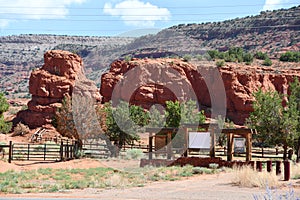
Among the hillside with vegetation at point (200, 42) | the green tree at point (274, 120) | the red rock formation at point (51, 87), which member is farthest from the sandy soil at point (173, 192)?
the hillside with vegetation at point (200, 42)

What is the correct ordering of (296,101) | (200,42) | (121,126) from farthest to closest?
(200,42), (121,126), (296,101)

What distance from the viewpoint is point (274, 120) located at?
31281mm

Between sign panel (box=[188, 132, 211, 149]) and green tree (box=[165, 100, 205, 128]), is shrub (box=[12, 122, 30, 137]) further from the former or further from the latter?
sign panel (box=[188, 132, 211, 149])

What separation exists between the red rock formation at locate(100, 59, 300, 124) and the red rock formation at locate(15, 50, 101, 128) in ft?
23.2

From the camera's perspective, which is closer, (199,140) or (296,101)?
(199,140)

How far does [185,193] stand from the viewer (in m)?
15.2

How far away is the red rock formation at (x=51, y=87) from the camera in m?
66.7

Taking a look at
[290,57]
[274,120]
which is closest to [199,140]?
[274,120]

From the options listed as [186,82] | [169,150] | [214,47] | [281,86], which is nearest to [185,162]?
[169,150]

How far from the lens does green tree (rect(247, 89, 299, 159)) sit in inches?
1208

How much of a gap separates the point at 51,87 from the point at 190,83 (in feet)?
79.4

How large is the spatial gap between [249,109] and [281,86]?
28.1 ft

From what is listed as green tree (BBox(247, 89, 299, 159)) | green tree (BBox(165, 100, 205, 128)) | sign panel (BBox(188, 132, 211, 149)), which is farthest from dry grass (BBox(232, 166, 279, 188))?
green tree (BBox(165, 100, 205, 128))

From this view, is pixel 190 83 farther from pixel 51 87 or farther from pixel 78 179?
pixel 78 179
